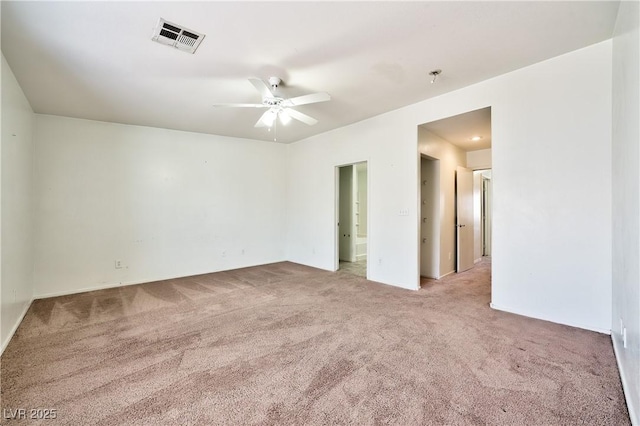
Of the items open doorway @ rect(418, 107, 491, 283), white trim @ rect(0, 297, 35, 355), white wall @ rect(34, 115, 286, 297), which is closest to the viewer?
white trim @ rect(0, 297, 35, 355)

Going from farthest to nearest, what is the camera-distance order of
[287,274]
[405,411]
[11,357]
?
[287,274]
[11,357]
[405,411]

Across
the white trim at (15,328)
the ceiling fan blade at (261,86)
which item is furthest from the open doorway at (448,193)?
the white trim at (15,328)

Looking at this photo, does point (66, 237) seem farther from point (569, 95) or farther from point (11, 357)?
point (569, 95)

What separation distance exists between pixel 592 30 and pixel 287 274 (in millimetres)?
4861

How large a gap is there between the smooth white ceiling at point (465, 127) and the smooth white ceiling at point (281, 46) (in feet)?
1.39

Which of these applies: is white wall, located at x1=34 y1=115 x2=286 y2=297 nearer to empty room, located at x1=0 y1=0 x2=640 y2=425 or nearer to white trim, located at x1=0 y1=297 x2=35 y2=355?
empty room, located at x1=0 y1=0 x2=640 y2=425

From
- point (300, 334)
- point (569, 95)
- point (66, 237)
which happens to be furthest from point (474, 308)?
point (66, 237)

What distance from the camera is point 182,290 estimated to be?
4250 millimetres

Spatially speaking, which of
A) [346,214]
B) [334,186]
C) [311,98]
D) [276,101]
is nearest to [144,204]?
[276,101]

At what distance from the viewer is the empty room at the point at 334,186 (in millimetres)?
1846

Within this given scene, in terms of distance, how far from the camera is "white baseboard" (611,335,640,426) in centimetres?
150

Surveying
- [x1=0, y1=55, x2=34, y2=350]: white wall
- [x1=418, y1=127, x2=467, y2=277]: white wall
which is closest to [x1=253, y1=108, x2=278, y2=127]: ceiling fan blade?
[x1=0, y1=55, x2=34, y2=350]: white wall

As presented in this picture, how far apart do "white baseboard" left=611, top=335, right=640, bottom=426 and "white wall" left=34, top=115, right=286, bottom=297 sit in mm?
5298

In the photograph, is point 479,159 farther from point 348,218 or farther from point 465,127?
point 348,218
